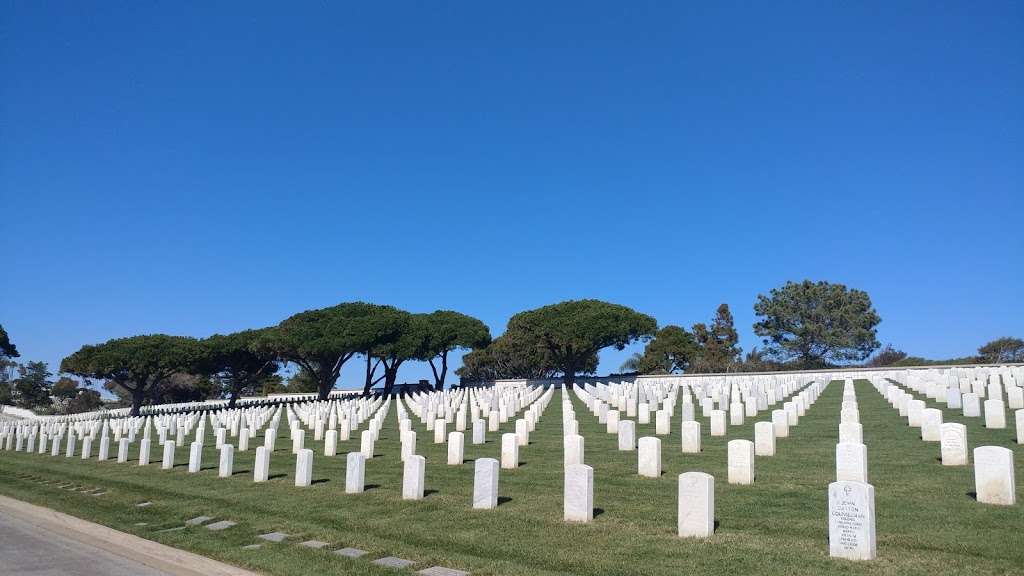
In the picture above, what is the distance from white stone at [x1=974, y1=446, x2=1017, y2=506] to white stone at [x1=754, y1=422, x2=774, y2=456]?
4863 millimetres

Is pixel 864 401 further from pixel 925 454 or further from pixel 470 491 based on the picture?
pixel 470 491

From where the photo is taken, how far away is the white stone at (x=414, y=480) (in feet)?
35.7

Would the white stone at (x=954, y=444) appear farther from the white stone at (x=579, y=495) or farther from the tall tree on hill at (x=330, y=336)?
the tall tree on hill at (x=330, y=336)

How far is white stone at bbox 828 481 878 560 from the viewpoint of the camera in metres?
6.66

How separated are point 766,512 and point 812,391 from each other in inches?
887

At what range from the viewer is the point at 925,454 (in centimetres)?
1271

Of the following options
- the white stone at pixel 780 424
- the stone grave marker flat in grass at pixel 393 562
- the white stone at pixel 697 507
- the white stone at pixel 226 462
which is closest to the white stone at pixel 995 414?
the white stone at pixel 780 424

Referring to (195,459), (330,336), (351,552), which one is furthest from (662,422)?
(330,336)

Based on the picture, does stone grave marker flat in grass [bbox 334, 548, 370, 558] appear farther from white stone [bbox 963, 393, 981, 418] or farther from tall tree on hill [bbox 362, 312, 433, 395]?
tall tree on hill [bbox 362, 312, 433, 395]

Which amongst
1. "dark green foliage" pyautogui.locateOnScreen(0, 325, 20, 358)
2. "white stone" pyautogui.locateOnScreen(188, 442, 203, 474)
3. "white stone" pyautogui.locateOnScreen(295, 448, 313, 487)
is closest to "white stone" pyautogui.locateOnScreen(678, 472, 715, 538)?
"white stone" pyautogui.locateOnScreen(295, 448, 313, 487)

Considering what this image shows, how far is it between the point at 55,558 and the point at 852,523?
9247 mm

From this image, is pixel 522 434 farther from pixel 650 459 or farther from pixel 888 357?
pixel 888 357

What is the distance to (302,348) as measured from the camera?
54406 millimetres

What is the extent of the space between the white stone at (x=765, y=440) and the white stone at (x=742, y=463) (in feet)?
10.2
